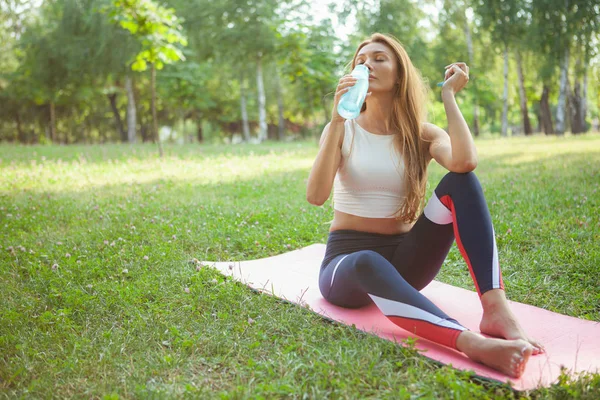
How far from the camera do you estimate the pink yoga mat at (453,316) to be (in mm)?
2295

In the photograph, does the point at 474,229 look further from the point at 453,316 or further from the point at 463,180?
the point at 453,316

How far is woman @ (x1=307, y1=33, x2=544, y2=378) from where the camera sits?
98.1 inches

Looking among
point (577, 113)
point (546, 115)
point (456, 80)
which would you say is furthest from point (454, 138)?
point (546, 115)

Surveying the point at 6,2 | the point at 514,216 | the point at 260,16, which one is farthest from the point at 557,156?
the point at 6,2

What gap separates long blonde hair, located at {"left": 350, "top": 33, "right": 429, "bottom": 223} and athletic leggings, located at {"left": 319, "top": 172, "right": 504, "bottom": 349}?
211 mm

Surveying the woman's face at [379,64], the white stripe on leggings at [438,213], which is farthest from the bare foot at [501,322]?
the woman's face at [379,64]

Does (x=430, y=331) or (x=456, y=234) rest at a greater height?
(x=456, y=234)

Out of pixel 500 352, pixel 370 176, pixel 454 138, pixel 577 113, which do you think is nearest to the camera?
pixel 500 352

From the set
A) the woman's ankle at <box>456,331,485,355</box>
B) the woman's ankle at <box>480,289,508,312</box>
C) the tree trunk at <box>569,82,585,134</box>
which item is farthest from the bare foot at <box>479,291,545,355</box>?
the tree trunk at <box>569,82,585,134</box>

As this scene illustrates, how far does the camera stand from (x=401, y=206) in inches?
120

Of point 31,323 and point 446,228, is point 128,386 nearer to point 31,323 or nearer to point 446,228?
point 31,323

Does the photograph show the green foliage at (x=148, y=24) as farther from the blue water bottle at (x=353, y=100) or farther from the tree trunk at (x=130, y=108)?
the tree trunk at (x=130, y=108)

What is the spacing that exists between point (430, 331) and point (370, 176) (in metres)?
0.98

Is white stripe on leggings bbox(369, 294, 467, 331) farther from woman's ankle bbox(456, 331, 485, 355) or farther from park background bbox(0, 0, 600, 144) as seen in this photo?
park background bbox(0, 0, 600, 144)
